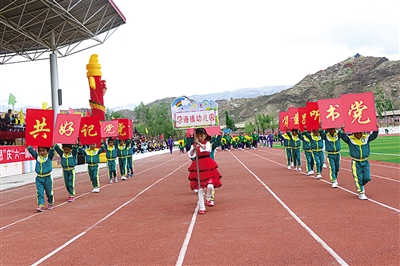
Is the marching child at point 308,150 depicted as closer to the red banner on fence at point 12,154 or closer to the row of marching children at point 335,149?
the row of marching children at point 335,149

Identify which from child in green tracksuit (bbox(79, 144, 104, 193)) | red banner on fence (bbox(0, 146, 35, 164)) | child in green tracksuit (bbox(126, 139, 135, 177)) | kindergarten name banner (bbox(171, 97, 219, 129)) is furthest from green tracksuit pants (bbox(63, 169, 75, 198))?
red banner on fence (bbox(0, 146, 35, 164))

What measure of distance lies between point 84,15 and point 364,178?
2215cm

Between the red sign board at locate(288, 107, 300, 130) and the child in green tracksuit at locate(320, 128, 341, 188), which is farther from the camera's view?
the red sign board at locate(288, 107, 300, 130)

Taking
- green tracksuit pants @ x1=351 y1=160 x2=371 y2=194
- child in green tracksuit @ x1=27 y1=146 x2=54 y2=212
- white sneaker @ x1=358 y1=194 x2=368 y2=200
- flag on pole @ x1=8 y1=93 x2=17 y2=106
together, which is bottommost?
white sneaker @ x1=358 y1=194 x2=368 y2=200

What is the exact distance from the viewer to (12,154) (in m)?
21.3

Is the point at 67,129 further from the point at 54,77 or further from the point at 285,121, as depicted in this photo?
the point at 54,77

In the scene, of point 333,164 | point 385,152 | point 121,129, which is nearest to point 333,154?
point 333,164

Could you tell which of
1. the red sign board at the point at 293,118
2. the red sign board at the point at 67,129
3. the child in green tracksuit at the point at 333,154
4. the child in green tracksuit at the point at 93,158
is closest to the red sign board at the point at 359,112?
the child in green tracksuit at the point at 333,154

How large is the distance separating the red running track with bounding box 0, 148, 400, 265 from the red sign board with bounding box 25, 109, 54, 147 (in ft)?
5.80

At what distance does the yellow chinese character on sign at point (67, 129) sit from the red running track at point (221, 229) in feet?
6.45

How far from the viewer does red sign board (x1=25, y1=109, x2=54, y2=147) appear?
383 inches

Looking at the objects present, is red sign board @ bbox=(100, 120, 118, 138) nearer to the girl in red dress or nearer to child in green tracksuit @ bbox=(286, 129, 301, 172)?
child in green tracksuit @ bbox=(286, 129, 301, 172)

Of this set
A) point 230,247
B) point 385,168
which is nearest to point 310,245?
point 230,247

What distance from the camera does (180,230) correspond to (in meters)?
6.76
